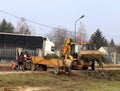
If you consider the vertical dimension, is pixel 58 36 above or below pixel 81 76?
above

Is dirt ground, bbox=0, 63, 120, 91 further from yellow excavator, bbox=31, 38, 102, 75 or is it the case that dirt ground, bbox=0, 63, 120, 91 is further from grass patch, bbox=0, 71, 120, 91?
yellow excavator, bbox=31, 38, 102, 75

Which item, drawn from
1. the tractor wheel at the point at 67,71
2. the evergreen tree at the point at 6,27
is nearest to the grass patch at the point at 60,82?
the tractor wheel at the point at 67,71

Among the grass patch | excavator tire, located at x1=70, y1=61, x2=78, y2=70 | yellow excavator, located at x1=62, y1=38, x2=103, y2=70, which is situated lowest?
the grass patch

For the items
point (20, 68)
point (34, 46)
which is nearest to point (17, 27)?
point (34, 46)

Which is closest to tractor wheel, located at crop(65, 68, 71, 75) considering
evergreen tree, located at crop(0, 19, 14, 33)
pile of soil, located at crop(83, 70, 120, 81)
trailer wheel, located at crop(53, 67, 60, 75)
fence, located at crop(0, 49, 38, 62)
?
trailer wheel, located at crop(53, 67, 60, 75)

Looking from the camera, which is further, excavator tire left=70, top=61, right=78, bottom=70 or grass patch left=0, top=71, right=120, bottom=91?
excavator tire left=70, top=61, right=78, bottom=70

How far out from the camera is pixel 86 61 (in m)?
39.3

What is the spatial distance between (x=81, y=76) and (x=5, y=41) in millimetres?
38984

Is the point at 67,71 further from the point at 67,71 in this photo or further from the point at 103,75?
the point at 103,75

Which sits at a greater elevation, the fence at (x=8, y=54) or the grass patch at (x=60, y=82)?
the fence at (x=8, y=54)

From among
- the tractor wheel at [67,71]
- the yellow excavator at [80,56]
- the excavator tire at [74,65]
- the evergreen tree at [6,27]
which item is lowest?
the tractor wheel at [67,71]

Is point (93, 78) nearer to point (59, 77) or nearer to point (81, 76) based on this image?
point (81, 76)

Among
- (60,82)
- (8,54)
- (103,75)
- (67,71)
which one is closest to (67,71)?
(67,71)

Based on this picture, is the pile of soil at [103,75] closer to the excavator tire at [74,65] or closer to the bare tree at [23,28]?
the excavator tire at [74,65]
